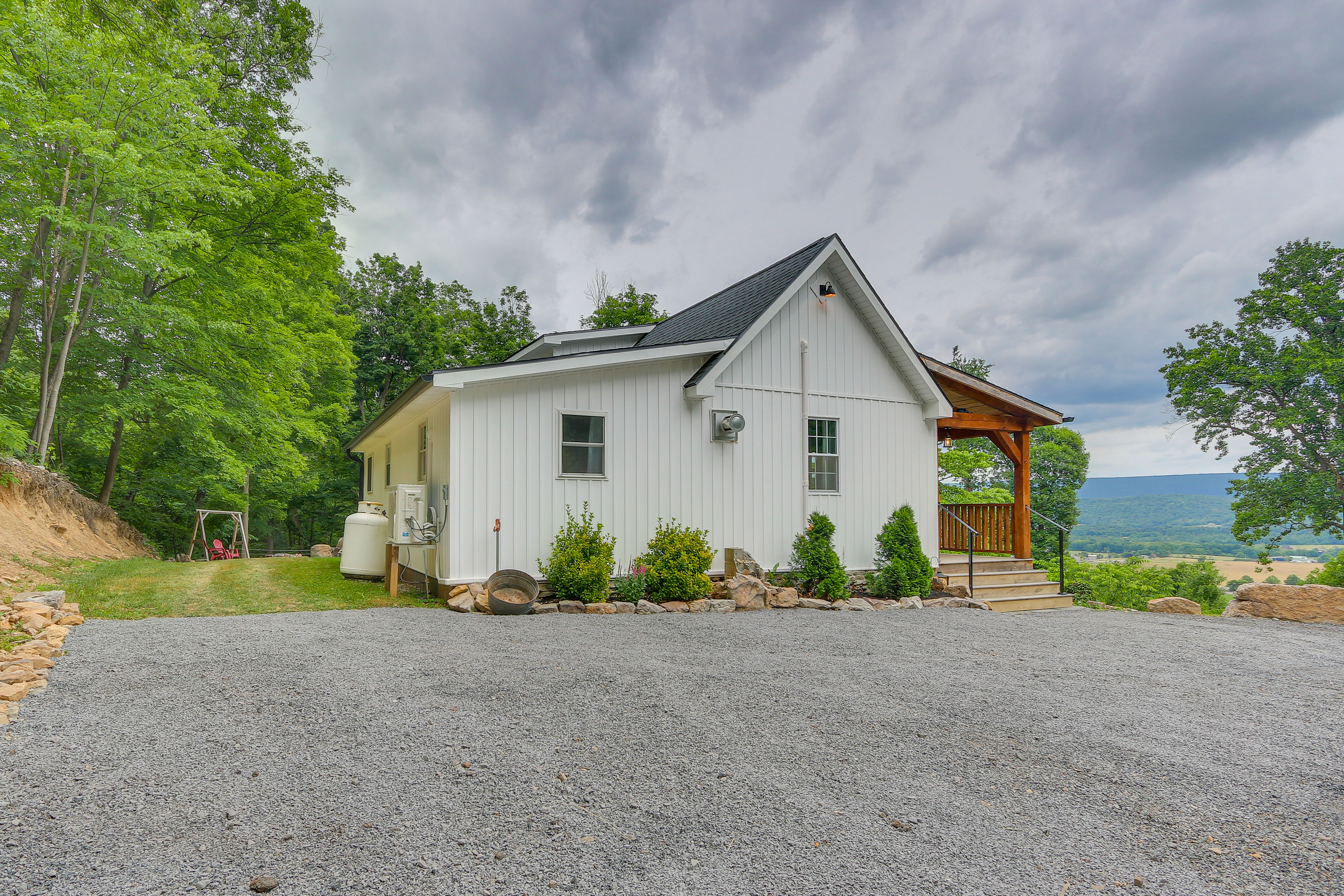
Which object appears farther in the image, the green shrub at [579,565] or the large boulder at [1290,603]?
the large boulder at [1290,603]

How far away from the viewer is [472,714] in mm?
3482

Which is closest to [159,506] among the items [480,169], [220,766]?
A: [480,169]

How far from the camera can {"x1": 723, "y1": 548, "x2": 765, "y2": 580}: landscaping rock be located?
8.45m

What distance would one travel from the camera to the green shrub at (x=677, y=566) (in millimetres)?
7766

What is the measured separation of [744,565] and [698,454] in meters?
1.74

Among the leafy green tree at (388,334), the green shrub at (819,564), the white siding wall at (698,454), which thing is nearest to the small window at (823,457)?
the white siding wall at (698,454)

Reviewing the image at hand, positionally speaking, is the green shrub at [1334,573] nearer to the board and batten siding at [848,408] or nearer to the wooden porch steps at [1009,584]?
the wooden porch steps at [1009,584]

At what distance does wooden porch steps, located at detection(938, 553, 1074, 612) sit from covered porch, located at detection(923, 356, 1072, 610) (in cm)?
1

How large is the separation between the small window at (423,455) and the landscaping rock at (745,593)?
4.73 m

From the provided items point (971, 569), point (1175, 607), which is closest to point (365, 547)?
point (971, 569)

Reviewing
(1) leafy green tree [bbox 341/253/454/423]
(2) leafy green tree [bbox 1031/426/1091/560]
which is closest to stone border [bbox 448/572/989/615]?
(1) leafy green tree [bbox 341/253/454/423]

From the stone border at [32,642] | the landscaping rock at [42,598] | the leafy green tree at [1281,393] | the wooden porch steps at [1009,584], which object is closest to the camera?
the stone border at [32,642]

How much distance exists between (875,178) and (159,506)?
22.0 meters

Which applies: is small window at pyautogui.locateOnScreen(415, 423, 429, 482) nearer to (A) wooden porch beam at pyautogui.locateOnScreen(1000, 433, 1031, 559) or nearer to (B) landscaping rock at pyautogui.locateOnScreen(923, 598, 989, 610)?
(B) landscaping rock at pyautogui.locateOnScreen(923, 598, 989, 610)
